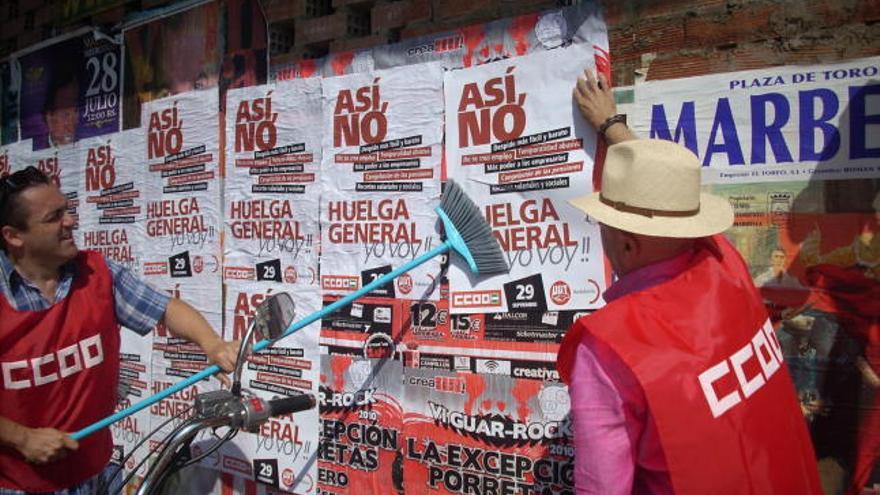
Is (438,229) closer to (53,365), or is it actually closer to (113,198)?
(53,365)

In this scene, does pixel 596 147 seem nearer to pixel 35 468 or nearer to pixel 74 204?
pixel 35 468

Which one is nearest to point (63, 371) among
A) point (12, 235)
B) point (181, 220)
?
point (12, 235)

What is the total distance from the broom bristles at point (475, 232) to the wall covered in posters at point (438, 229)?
41mm

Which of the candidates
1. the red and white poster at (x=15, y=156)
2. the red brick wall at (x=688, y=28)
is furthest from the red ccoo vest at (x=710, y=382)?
the red and white poster at (x=15, y=156)

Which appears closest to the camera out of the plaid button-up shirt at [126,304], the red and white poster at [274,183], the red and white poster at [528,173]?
the red and white poster at [528,173]

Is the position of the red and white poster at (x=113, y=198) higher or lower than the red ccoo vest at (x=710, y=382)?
higher

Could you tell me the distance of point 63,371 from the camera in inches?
102

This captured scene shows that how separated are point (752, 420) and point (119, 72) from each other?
4.07m

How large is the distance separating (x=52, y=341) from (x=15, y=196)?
0.57 metres

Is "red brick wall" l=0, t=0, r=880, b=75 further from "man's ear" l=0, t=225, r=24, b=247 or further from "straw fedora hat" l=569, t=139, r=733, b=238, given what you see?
"man's ear" l=0, t=225, r=24, b=247

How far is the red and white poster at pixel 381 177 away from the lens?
282 centimetres

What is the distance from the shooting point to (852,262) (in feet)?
6.53

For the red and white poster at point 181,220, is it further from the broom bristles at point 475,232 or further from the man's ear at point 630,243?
the man's ear at point 630,243

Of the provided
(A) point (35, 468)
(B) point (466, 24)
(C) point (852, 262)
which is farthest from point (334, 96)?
(C) point (852, 262)
